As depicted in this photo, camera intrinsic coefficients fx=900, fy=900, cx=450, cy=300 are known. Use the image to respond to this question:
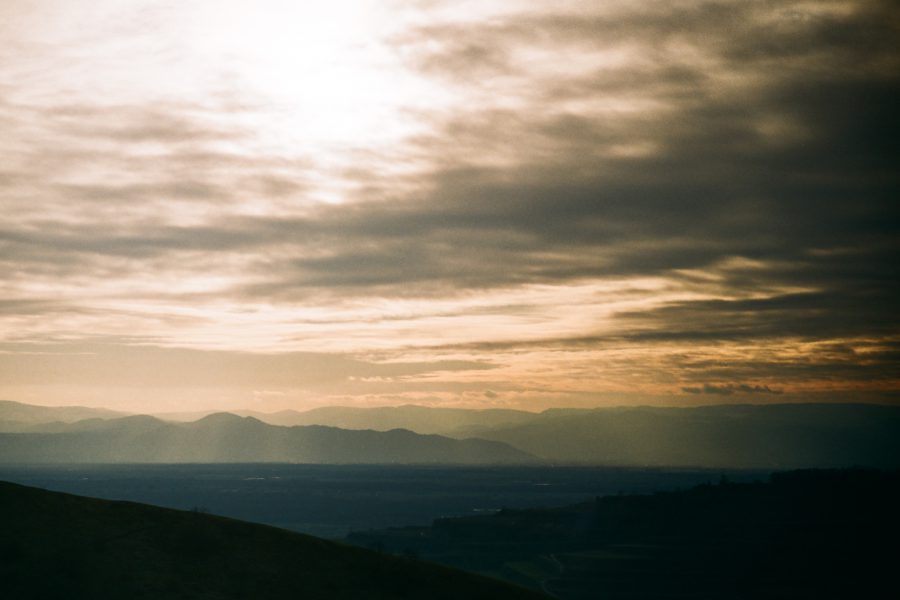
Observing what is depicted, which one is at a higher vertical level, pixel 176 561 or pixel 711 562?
pixel 176 561

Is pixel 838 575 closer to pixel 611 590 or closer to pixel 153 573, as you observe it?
pixel 611 590

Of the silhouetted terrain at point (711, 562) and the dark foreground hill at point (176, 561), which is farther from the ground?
the dark foreground hill at point (176, 561)

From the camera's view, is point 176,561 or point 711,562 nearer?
point 176,561

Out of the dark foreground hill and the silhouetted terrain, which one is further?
the silhouetted terrain

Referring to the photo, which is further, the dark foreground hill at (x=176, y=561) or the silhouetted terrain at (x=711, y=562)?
the silhouetted terrain at (x=711, y=562)

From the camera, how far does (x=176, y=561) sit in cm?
5353

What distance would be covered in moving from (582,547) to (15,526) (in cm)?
15630

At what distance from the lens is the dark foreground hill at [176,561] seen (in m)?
49.8

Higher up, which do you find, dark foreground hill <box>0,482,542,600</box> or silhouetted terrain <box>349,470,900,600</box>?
dark foreground hill <box>0,482,542,600</box>

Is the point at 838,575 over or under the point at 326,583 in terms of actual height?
under

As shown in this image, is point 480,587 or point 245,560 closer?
point 245,560

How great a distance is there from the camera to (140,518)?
58125 mm

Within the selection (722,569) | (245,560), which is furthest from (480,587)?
(722,569)

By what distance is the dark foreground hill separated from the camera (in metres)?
49.8
